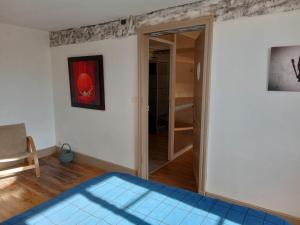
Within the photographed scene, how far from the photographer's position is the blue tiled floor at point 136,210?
160cm

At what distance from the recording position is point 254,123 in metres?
2.24

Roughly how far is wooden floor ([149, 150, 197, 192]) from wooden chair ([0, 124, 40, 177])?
1.86 m

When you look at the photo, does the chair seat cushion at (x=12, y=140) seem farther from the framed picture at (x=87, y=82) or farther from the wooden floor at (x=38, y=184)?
the framed picture at (x=87, y=82)

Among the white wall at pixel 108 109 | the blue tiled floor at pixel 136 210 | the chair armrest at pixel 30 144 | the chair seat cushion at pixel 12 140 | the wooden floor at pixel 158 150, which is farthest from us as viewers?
the wooden floor at pixel 158 150

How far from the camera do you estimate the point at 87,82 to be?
141 inches

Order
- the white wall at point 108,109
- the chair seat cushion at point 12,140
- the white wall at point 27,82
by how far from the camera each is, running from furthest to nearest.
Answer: the white wall at point 27,82 < the chair seat cushion at point 12,140 < the white wall at point 108,109

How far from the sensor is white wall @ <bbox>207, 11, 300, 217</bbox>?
6.78ft

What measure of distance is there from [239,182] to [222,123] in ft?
2.24

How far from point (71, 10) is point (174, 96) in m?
2.04

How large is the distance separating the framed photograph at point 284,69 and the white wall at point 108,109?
5.50ft

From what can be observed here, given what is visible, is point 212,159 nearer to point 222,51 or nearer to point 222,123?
point 222,123

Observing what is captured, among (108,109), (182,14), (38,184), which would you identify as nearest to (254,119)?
(182,14)

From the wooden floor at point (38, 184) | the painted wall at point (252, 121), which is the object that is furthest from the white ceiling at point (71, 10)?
the wooden floor at point (38, 184)

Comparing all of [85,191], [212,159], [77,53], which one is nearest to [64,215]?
[85,191]
